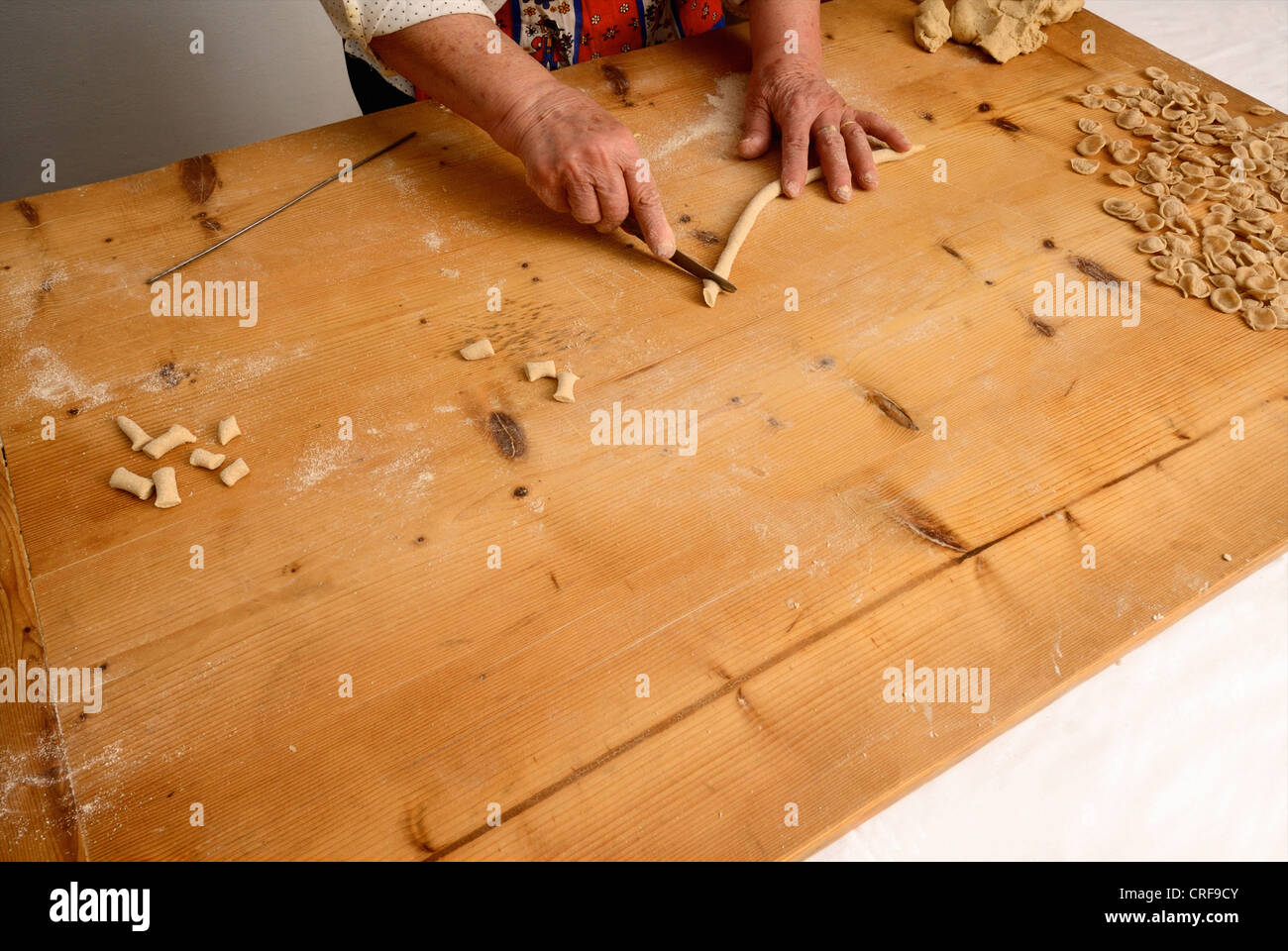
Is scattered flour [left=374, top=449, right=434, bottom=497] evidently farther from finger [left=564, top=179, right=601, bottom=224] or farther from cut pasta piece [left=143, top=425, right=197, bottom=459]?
finger [left=564, top=179, right=601, bottom=224]

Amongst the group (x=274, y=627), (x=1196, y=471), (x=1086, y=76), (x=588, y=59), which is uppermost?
(x=588, y=59)

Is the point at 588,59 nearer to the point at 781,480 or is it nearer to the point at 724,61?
the point at 724,61

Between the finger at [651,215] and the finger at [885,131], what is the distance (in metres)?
0.52

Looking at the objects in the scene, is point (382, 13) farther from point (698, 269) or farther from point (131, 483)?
point (131, 483)

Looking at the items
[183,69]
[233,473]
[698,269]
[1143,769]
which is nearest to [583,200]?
[698,269]

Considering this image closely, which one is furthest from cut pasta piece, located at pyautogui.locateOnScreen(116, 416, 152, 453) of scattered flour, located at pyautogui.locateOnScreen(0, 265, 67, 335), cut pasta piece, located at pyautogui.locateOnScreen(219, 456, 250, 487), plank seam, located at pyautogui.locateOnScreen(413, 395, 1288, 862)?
plank seam, located at pyautogui.locateOnScreen(413, 395, 1288, 862)

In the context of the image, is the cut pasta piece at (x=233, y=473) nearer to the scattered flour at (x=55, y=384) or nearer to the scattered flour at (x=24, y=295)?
the scattered flour at (x=55, y=384)

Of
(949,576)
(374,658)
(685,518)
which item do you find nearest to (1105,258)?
(949,576)

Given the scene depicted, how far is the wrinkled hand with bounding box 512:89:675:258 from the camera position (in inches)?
58.4

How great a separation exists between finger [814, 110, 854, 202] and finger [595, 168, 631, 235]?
0.40 m

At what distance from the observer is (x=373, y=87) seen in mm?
1972

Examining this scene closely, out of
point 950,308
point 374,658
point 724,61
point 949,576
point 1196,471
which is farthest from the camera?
point 724,61

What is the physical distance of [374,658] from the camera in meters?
1.05

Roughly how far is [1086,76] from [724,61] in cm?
80
